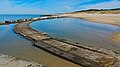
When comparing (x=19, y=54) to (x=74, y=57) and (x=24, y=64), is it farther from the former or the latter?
(x=74, y=57)

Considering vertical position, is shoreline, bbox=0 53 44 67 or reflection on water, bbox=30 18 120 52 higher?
shoreline, bbox=0 53 44 67

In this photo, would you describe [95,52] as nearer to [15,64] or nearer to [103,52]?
[103,52]

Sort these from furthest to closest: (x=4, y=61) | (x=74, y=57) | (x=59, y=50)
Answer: (x=59, y=50)
(x=74, y=57)
(x=4, y=61)

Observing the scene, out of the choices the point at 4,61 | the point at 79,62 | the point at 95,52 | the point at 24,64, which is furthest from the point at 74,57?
the point at 4,61

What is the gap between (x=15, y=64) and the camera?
9430 millimetres

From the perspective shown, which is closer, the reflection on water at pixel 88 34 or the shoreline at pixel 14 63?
the shoreline at pixel 14 63

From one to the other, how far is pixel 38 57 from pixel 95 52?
380 cm

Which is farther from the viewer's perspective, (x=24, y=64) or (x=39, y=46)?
(x=39, y=46)

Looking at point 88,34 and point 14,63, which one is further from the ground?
point 14,63

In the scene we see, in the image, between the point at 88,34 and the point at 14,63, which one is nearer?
the point at 14,63

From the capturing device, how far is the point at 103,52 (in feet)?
38.8

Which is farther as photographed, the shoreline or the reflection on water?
the reflection on water

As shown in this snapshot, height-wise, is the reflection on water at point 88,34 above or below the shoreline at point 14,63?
below

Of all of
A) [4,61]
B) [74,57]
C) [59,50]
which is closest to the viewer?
[4,61]
